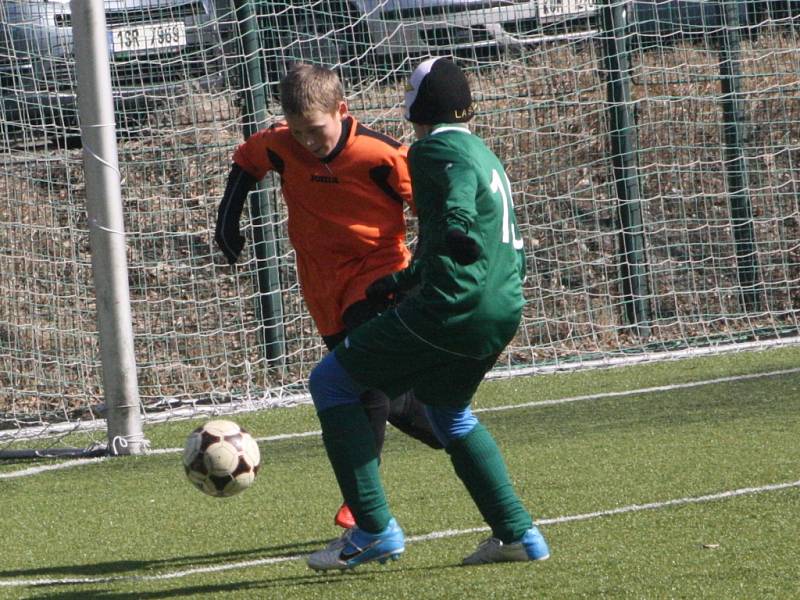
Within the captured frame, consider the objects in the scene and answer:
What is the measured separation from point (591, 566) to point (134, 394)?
3.52 metres

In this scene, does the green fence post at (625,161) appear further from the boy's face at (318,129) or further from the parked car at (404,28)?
the boy's face at (318,129)

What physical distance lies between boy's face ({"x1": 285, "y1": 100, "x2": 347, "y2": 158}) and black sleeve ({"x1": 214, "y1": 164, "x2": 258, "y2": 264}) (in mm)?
370

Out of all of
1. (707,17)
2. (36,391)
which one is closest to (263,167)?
(36,391)

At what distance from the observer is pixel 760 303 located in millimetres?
10367

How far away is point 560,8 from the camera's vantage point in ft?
31.7

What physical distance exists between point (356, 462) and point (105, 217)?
327 cm

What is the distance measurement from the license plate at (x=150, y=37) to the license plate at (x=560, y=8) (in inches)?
98.3

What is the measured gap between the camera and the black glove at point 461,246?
378 cm

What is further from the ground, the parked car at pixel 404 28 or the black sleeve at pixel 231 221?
the parked car at pixel 404 28

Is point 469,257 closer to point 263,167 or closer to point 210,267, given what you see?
point 263,167

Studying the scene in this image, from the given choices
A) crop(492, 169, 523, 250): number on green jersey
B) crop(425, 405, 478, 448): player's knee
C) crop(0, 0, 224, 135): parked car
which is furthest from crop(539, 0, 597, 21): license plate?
crop(425, 405, 478, 448): player's knee

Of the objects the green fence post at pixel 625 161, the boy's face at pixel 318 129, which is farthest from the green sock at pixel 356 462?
the green fence post at pixel 625 161

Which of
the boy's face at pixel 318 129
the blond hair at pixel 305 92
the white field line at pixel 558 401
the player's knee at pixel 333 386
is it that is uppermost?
the blond hair at pixel 305 92

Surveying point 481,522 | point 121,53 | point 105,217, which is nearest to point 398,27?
point 121,53
